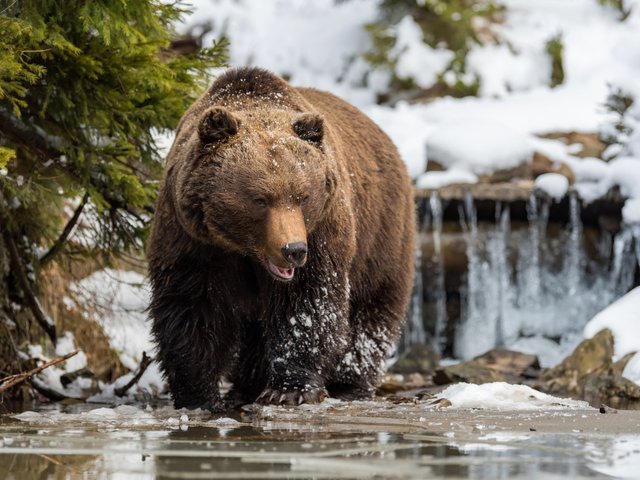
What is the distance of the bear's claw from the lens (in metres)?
6.34

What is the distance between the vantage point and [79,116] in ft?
23.2

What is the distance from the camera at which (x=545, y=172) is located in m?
14.8

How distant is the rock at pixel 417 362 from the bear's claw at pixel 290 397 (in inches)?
205

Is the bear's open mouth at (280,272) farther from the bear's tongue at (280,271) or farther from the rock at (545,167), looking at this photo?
the rock at (545,167)

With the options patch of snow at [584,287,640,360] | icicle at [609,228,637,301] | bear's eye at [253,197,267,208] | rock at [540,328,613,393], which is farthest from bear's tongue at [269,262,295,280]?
icicle at [609,228,637,301]

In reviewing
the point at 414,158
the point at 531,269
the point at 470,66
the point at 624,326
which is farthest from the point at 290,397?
the point at 470,66

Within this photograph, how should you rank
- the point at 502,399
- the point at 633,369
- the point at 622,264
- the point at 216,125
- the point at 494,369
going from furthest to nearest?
the point at 622,264 → the point at 494,369 → the point at 633,369 → the point at 502,399 → the point at 216,125

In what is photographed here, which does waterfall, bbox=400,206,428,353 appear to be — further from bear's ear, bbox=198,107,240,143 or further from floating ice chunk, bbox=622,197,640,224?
bear's ear, bbox=198,107,240,143

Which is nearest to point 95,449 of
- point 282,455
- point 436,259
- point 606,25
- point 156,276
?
point 282,455

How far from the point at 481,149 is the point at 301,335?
29.6 ft

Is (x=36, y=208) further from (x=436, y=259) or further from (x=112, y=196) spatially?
(x=436, y=259)

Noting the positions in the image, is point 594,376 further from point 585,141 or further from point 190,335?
point 585,141

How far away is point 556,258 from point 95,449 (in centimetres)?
1114

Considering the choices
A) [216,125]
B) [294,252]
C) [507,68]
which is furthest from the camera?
[507,68]
